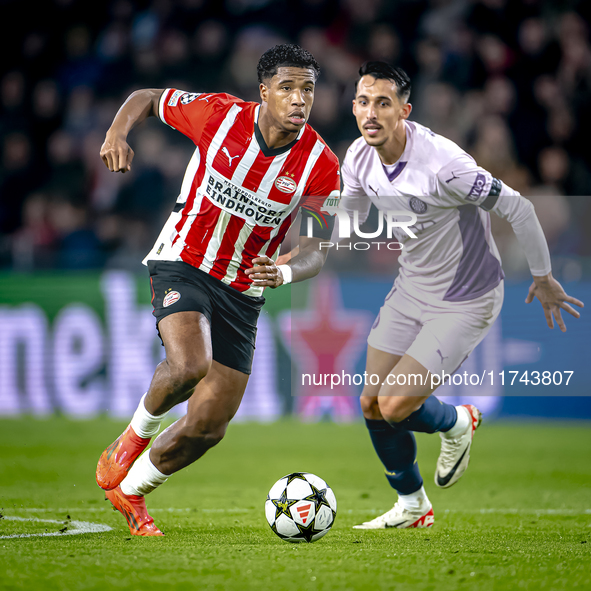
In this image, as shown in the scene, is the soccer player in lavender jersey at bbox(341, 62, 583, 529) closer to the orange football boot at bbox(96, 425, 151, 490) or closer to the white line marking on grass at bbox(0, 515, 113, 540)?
the orange football boot at bbox(96, 425, 151, 490)

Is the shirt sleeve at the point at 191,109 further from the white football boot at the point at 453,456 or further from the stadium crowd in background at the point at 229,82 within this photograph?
the stadium crowd in background at the point at 229,82

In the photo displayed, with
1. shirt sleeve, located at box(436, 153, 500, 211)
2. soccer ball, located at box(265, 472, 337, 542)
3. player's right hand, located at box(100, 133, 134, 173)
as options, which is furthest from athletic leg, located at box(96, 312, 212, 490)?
shirt sleeve, located at box(436, 153, 500, 211)

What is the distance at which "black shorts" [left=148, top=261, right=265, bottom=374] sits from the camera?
427 centimetres

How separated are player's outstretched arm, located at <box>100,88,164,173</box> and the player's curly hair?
72 cm

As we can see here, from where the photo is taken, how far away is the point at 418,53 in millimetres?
10930

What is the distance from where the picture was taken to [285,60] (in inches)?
171

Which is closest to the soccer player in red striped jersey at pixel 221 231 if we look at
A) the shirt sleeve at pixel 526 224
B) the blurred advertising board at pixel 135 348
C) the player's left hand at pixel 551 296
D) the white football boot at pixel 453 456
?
the shirt sleeve at pixel 526 224

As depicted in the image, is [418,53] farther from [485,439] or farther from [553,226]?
[485,439]

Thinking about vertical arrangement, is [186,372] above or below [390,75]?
below

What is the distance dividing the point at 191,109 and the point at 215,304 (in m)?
1.13

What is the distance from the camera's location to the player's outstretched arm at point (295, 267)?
4012 millimetres

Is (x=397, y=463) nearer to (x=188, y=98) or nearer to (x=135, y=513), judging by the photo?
(x=135, y=513)

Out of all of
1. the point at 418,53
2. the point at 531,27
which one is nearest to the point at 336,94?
the point at 418,53

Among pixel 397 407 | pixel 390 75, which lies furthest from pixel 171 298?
pixel 390 75
